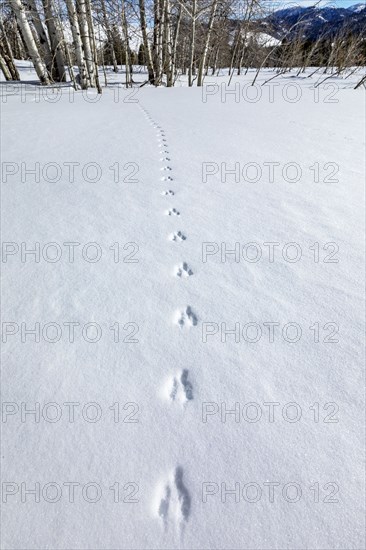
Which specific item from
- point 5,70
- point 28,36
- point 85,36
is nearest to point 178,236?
point 85,36

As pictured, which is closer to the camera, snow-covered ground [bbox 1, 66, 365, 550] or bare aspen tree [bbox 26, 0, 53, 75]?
snow-covered ground [bbox 1, 66, 365, 550]

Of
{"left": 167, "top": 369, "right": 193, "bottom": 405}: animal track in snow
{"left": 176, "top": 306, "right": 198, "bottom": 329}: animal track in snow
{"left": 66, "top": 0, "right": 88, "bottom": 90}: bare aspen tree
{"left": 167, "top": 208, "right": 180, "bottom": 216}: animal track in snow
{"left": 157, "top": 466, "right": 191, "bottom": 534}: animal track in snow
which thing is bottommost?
{"left": 167, "top": 208, "right": 180, "bottom": 216}: animal track in snow

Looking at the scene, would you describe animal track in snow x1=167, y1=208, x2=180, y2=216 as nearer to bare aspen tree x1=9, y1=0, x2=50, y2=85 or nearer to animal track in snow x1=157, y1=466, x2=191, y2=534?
animal track in snow x1=157, y1=466, x2=191, y2=534

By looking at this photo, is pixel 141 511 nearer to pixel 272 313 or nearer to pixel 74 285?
pixel 272 313

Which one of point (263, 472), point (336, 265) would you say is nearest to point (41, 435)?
point (263, 472)

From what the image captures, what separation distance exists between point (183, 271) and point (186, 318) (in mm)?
330

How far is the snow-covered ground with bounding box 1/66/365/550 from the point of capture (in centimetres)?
75

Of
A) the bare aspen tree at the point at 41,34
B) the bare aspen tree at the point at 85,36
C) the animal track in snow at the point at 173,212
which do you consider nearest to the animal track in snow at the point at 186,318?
the animal track in snow at the point at 173,212

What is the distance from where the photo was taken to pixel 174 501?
77 cm

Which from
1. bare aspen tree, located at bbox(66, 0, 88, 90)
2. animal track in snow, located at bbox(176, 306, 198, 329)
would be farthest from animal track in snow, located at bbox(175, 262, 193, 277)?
bare aspen tree, located at bbox(66, 0, 88, 90)

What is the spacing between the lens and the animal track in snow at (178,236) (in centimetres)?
175

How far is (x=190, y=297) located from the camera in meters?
1.38

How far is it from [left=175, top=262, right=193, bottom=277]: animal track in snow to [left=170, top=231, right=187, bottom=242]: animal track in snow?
241 millimetres

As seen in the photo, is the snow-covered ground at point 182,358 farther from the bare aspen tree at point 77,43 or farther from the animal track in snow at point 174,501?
the bare aspen tree at point 77,43
